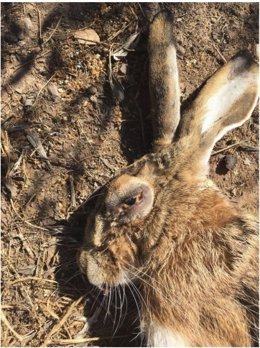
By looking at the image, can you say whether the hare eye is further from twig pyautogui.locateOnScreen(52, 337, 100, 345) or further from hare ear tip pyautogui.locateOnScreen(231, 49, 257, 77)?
hare ear tip pyautogui.locateOnScreen(231, 49, 257, 77)

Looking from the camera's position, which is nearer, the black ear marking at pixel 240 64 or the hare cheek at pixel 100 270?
the hare cheek at pixel 100 270

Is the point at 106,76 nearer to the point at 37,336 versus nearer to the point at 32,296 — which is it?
the point at 32,296

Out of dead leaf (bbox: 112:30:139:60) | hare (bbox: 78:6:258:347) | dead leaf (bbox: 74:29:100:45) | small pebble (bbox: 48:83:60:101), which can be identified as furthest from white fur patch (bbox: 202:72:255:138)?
small pebble (bbox: 48:83:60:101)

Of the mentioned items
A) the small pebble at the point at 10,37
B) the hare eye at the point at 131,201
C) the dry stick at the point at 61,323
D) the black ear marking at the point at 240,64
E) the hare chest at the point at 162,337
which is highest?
the small pebble at the point at 10,37

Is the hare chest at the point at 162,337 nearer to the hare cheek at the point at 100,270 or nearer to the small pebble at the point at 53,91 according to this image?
the hare cheek at the point at 100,270

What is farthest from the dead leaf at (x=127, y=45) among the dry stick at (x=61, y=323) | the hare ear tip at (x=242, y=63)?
the dry stick at (x=61, y=323)

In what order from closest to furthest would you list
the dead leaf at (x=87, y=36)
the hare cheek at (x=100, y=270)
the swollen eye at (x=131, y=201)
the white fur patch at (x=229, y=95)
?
the swollen eye at (x=131, y=201) → the hare cheek at (x=100, y=270) → the white fur patch at (x=229, y=95) → the dead leaf at (x=87, y=36)
